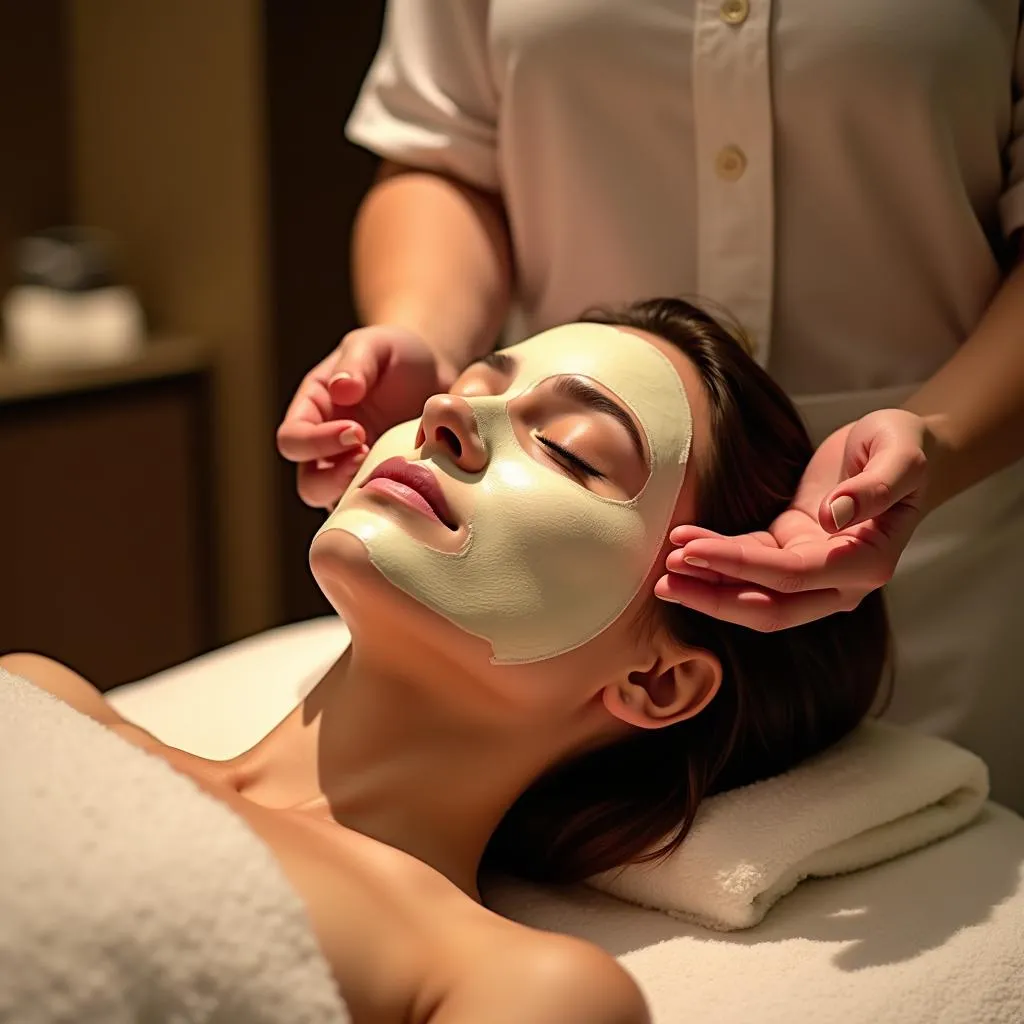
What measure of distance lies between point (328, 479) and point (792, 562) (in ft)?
1.50

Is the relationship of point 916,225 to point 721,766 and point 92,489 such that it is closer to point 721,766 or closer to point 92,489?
point 721,766

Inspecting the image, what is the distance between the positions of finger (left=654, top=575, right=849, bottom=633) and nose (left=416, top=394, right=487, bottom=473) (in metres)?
0.18

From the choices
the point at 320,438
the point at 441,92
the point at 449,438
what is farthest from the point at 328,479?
the point at 441,92

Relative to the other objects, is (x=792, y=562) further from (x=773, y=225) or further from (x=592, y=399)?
(x=773, y=225)

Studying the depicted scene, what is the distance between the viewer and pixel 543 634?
3.50 ft

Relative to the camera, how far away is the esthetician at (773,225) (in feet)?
4.12

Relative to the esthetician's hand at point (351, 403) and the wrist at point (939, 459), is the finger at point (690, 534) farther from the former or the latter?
the esthetician's hand at point (351, 403)

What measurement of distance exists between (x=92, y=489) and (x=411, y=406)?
1.24 meters

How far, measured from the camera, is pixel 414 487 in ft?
3.50

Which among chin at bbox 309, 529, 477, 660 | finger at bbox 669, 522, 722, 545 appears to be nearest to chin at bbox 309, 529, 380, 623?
chin at bbox 309, 529, 477, 660

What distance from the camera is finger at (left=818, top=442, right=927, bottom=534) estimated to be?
959 mm

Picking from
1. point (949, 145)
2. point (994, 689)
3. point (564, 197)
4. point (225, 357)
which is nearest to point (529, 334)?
point (564, 197)

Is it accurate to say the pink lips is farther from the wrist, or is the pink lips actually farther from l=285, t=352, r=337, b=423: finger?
the wrist

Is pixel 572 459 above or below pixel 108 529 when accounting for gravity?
above
